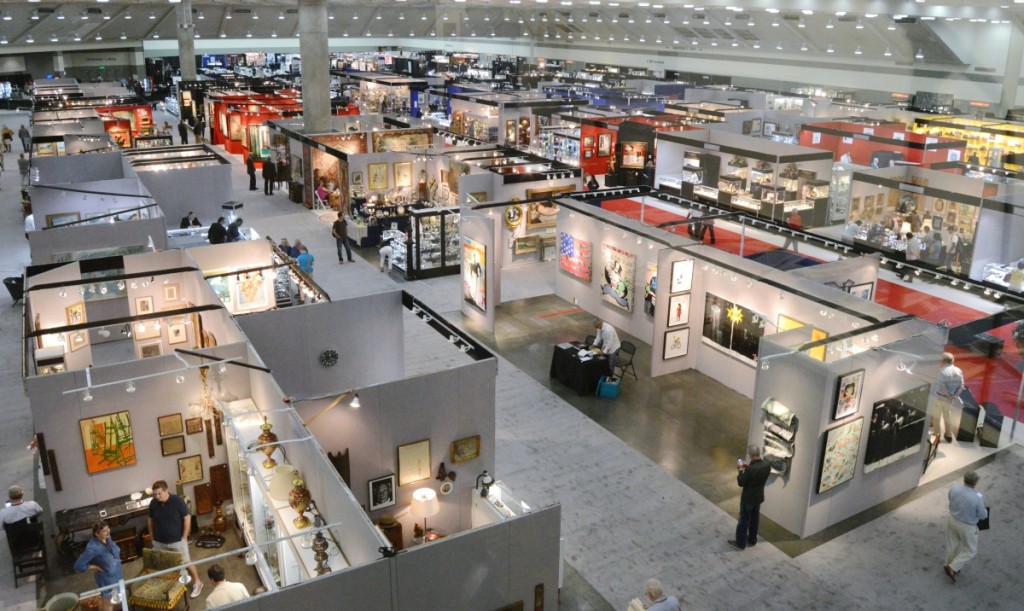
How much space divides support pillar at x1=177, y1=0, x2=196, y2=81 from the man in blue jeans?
123ft

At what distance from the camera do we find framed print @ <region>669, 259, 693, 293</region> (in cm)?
1195

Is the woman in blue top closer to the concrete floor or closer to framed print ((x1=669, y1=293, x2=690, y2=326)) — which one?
the concrete floor

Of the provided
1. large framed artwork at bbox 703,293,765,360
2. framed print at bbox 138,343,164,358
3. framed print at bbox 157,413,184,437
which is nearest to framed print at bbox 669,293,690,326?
large framed artwork at bbox 703,293,765,360

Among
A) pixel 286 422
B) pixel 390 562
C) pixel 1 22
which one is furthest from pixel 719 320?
pixel 1 22

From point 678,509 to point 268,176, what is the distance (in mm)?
19208

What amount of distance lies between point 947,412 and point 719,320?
3.21 meters

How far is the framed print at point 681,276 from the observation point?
12.0 m

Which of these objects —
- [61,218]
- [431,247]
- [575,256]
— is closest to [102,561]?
[575,256]

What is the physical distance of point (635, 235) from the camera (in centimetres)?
1321

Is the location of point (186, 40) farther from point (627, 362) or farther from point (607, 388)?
point (607, 388)

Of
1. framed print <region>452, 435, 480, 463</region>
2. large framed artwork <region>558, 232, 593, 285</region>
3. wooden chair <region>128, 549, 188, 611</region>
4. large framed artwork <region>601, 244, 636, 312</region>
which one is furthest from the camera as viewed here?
large framed artwork <region>558, 232, 593, 285</region>

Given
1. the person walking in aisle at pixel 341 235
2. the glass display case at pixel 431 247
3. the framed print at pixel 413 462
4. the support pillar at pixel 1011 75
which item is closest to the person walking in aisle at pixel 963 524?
the framed print at pixel 413 462

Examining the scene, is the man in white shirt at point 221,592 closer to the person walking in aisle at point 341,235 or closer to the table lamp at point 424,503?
the table lamp at point 424,503

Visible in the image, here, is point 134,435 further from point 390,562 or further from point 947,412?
point 947,412
